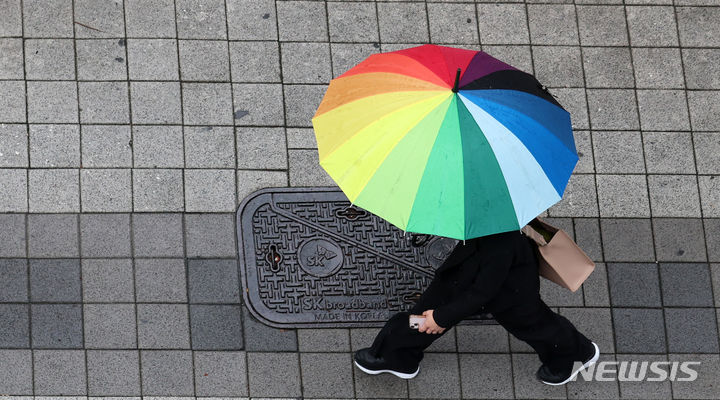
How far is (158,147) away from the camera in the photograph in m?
5.81

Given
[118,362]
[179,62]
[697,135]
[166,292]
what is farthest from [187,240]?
[697,135]

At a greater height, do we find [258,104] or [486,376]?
[258,104]

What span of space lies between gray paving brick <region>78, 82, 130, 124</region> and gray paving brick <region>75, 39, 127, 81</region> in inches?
2.4

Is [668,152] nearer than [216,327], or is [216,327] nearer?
[216,327]

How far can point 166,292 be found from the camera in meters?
5.54

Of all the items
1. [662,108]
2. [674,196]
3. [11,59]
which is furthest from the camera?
[662,108]

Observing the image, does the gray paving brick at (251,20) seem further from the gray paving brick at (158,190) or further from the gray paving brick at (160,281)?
the gray paving brick at (160,281)

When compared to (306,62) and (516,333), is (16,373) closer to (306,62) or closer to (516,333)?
(306,62)

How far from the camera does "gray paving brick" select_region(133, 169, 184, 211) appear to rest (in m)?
5.70

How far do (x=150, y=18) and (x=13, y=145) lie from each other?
51.9 inches

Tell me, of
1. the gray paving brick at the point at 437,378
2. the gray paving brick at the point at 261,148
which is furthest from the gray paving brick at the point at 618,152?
the gray paving brick at the point at 261,148

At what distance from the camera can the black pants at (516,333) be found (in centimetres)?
478

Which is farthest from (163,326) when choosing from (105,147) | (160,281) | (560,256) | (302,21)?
(560,256)

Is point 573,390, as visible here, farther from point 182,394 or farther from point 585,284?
point 182,394
